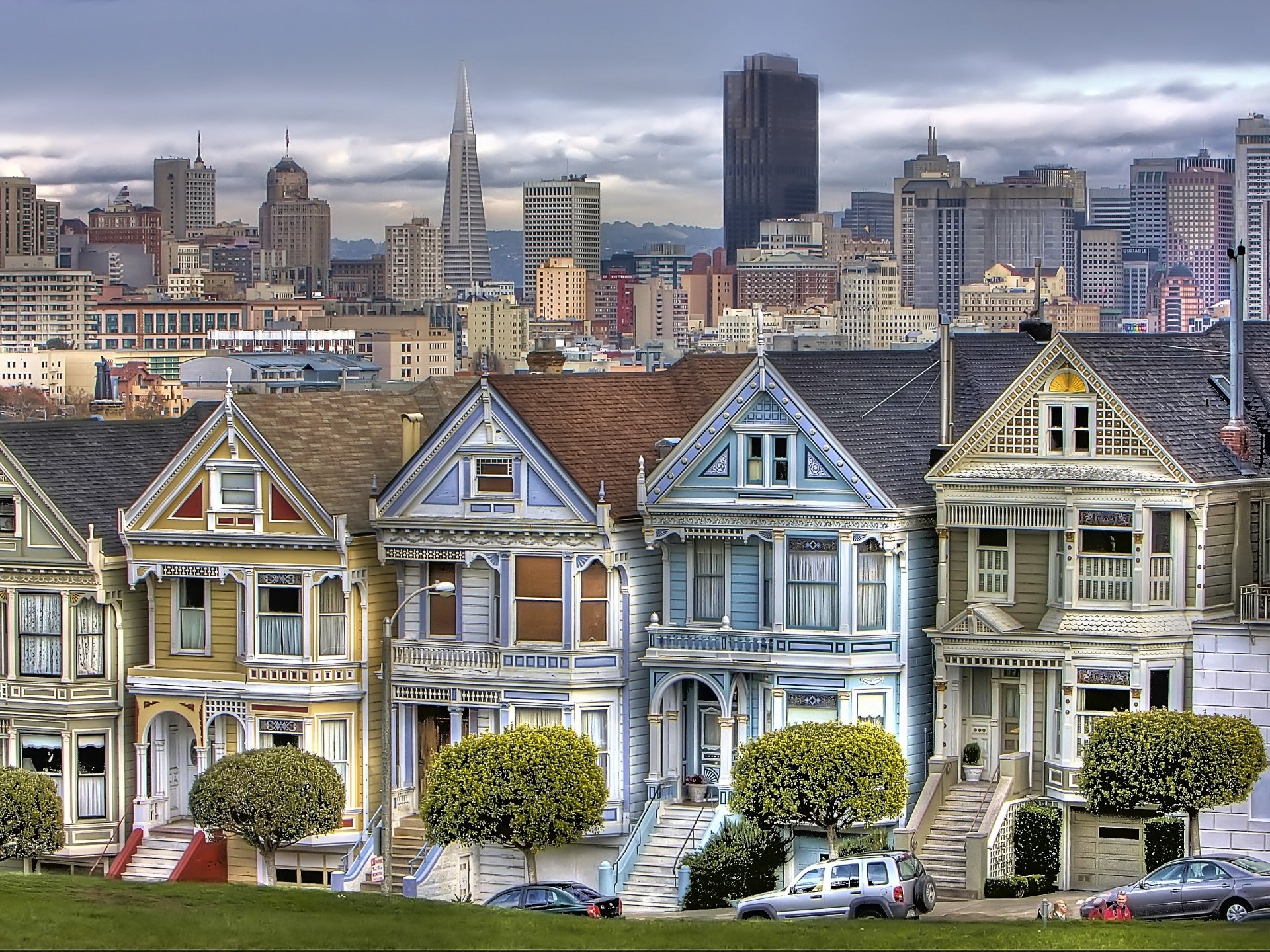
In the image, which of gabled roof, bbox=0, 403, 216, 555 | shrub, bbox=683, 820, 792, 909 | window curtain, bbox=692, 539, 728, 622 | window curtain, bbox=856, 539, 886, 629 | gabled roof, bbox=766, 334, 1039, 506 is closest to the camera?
shrub, bbox=683, 820, 792, 909

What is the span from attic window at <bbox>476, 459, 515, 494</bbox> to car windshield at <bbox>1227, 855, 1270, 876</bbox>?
13.8 m

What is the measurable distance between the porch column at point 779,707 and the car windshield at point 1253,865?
27.9 feet

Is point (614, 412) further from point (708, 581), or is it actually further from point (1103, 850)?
point (1103, 850)

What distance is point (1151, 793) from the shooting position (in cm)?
4231

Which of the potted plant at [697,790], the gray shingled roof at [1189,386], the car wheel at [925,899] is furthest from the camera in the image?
the potted plant at [697,790]

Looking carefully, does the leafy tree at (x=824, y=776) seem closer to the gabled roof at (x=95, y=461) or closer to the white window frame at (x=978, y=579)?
the white window frame at (x=978, y=579)

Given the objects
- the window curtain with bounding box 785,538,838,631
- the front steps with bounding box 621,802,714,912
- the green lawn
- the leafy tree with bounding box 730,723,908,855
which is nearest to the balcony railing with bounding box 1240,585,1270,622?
the leafy tree with bounding box 730,723,908,855

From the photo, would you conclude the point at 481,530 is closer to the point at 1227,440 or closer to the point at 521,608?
Answer: the point at 521,608

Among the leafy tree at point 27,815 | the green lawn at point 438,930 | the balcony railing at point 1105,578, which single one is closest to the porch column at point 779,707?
the balcony railing at point 1105,578

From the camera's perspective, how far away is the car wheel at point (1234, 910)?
38.1m

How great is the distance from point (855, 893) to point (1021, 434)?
8.21m

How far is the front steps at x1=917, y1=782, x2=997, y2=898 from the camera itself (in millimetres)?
43719

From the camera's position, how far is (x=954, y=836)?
44438mm

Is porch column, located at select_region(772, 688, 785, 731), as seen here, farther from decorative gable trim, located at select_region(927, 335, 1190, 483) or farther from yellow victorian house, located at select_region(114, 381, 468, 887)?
yellow victorian house, located at select_region(114, 381, 468, 887)
